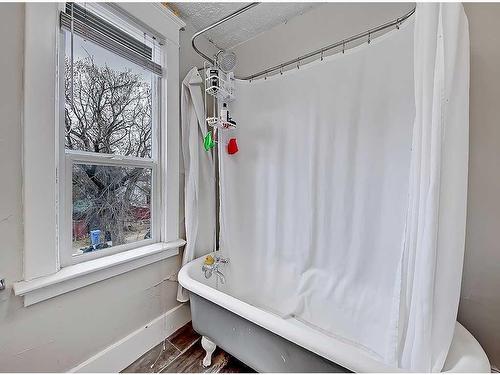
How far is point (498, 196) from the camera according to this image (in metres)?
1.06

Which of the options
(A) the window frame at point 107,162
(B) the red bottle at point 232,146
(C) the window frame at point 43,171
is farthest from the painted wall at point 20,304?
(B) the red bottle at point 232,146

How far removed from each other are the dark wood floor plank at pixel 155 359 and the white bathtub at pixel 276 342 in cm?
29

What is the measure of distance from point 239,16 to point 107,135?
4.22 feet

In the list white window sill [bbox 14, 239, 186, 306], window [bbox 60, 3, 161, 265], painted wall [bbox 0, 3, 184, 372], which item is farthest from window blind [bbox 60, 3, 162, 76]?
white window sill [bbox 14, 239, 186, 306]

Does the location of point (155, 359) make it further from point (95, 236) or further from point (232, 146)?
point (232, 146)

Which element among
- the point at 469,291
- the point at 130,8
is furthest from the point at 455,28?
the point at 130,8

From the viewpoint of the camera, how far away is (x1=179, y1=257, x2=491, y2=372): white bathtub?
777mm

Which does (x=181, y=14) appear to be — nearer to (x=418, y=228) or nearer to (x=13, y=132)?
(x=13, y=132)

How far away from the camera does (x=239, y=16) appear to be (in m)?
1.62

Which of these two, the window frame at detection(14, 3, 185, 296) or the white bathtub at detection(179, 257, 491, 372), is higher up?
the window frame at detection(14, 3, 185, 296)

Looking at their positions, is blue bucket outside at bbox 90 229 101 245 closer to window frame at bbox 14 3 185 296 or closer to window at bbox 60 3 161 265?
window at bbox 60 3 161 265

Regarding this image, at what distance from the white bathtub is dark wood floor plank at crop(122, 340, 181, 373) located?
0.29m

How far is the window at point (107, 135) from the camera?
3.72 feet

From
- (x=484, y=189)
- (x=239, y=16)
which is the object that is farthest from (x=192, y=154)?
(x=484, y=189)
